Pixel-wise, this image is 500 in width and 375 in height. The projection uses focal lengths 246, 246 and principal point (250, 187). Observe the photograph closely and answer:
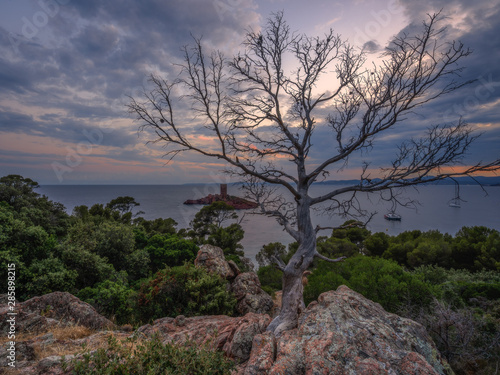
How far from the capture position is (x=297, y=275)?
6535 millimetres

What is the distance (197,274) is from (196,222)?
2432cm

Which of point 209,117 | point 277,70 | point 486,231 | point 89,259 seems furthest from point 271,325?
point 486,231

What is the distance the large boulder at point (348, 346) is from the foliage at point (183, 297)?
5.98 m

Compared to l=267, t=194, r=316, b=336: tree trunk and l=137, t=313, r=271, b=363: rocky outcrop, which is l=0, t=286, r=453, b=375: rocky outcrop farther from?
l=267, t=194, r=316, b=336: tree trunk

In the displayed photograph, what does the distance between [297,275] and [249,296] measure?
565 cm

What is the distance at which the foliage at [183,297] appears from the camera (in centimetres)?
981

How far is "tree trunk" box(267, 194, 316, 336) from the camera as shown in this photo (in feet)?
19.6

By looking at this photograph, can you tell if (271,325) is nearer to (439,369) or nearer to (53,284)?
(439,369)

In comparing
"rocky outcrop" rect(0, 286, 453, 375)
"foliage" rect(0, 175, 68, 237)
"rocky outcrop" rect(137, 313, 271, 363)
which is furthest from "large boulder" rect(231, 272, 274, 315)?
"foliage" rect(0, 175, 68, 237)

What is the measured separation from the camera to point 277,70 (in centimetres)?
716

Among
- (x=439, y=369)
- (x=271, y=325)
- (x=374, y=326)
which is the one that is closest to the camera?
(x=439, y=369)

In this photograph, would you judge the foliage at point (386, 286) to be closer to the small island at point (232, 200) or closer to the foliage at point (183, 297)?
the foliage at point (183, 297)

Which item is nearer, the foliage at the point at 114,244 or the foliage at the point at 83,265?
the foliage at the point at 83,265

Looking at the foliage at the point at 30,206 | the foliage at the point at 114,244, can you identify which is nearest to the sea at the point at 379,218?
the foliage at the point at 114,244
